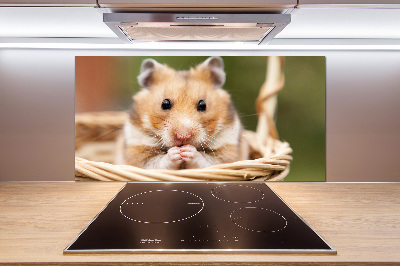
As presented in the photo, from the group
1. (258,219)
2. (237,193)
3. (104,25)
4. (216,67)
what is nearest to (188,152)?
(237,193)

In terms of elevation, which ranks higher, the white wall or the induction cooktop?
the white wall

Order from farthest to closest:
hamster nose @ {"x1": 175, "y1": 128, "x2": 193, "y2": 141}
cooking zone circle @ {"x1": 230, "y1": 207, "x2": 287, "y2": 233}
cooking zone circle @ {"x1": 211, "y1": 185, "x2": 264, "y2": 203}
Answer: hamster nose @ {"x1": 175, "y1": 128, "x2": 193, "y2": 141}
cooking zone circle @ {"x1": 211, "y1": 185, "x2": 264, "y2": 203}
cooking zone circle @ {"x1": 230, "y1": 207, "x2": 287, "y2": 233}

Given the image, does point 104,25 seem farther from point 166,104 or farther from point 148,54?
point 166,104

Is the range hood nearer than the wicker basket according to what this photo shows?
Yes

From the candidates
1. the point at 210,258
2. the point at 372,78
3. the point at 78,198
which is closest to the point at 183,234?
the point at 210,258

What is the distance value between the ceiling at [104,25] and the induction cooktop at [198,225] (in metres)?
0.66

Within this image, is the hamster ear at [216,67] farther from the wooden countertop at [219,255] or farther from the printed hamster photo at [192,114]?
the wooden countertop at [219,255]

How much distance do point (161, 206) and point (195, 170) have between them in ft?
1.15

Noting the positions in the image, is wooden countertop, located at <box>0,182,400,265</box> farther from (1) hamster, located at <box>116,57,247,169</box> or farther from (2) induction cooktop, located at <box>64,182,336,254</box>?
(1) hamster, located at <box>116,57,247,169</box>

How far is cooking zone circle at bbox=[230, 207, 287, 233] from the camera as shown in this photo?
2.82 feet

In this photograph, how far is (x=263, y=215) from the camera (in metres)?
0.96

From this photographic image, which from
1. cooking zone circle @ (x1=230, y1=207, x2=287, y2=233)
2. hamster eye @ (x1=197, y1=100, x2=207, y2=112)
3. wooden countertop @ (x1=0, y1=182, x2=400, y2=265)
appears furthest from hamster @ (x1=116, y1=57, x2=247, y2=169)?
cooking zone circle @ (x1=230, y1=207, x2=287, y2=233)

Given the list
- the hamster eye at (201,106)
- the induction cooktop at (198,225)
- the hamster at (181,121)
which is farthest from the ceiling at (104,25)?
the induction cooktop at (198,225)

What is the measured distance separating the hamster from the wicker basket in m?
0.04
